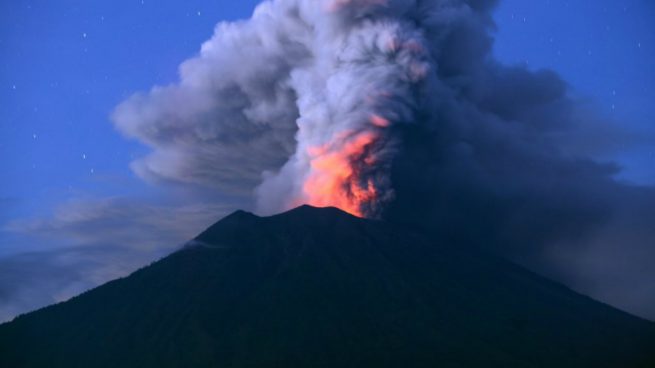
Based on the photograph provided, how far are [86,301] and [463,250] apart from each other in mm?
37177

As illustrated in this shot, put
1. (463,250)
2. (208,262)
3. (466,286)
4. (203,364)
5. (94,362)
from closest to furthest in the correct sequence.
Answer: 1. (203,364)
2. (94,362)
3. (466,286)
4. (208,262)
5. (463,250)

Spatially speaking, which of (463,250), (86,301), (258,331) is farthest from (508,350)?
(86,301)

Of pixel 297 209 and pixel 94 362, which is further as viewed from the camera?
pixel 297 209

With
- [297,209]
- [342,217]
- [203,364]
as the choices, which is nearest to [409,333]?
[203,364]

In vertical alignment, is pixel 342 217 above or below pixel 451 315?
above

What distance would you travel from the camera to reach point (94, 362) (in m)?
53.5

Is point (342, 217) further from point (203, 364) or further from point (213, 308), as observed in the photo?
point (203, 364)

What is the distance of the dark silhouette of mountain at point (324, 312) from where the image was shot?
5044cm

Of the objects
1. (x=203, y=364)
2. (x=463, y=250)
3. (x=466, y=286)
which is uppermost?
(x=463, y=250)

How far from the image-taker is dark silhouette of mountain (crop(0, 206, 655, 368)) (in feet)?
165

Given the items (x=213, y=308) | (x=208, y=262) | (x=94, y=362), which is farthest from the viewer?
(x=208, y=262)

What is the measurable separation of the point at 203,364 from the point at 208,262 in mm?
17860

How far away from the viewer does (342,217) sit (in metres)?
70.5

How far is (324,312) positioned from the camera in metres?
56.1
